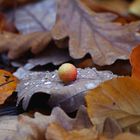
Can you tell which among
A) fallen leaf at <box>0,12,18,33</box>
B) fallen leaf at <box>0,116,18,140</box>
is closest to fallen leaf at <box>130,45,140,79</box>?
fallen leaf at <box>0,116,18,140</box>

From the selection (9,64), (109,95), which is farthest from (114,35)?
(109,95)

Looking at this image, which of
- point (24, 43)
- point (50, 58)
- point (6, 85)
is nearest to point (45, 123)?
point (6, 85)

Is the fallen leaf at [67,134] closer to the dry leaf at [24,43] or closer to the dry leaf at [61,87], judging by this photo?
the dry leaf at [61,87]

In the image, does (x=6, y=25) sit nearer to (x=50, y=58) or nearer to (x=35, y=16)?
(x=35, y=16)

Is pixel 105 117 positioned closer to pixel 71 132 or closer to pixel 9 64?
pixel 71 132

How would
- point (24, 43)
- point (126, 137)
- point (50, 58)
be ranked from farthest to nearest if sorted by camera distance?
1. point (24, 43)
2. point (50, 58)
3. point (126, 137)

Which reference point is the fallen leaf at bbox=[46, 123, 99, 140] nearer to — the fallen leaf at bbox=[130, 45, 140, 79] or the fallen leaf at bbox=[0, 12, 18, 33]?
the fallen leaf at bbox=[130, 45, 140, 79]

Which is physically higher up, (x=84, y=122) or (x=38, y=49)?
(x=84, y=122)
